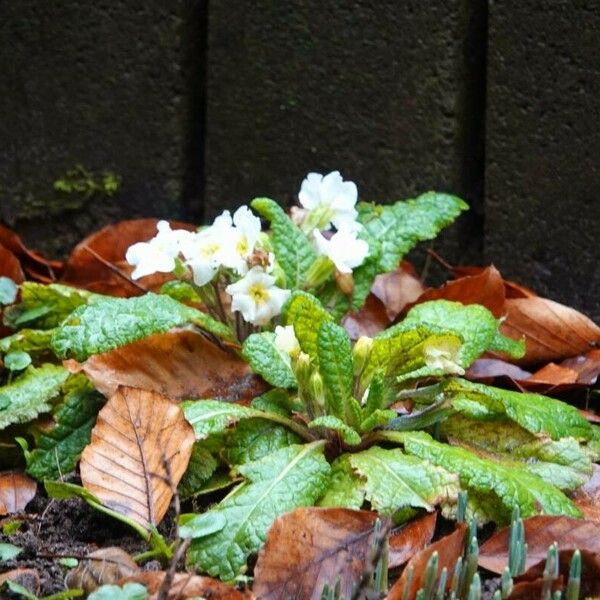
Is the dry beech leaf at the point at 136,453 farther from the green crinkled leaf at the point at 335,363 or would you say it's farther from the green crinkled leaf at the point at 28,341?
the green crinkled leaf at the point at 28,341

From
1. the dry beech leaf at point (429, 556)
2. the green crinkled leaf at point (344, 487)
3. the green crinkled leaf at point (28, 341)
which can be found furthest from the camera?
the green crinkled leaf at point (28, 341)

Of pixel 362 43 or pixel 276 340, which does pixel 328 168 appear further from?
pixel 276 340

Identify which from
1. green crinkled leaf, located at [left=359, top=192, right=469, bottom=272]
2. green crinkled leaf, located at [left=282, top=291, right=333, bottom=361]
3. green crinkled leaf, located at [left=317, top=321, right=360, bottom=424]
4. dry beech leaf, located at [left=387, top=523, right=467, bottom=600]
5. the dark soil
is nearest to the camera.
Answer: dry beech leaf, located at [left=387, top=523, right=467, bottom=600]

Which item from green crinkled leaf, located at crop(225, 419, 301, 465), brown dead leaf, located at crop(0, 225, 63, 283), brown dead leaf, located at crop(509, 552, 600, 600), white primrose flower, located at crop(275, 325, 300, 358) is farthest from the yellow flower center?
brown dead leaf, located at crop(0, 225, 63, 283)

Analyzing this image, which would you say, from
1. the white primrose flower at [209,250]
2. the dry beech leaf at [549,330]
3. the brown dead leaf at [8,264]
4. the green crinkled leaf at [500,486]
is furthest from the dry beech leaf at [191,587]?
the brown dead leaf at [8,264]

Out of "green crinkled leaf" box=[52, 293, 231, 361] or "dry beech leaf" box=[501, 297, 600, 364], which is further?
"dry beech leaf" box=[501, 297, 600, 364]

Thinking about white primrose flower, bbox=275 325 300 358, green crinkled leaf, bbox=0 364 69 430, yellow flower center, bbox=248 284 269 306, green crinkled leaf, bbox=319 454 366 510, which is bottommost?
green crinkled leaf, bbox=0 364 69 430

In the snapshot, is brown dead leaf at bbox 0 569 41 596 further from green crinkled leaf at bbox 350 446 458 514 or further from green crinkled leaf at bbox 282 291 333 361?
green crinkled leaf at bbox 282 291 333 361

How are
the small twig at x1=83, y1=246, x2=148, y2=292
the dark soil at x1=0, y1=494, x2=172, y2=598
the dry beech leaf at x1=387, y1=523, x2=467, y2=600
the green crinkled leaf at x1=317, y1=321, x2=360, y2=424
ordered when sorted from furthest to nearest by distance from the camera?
the small twig at x1=83, y1=246, x2=148, y2=292
the green crinkled leaf at x1=317, y1=321, x2=360, y2=424
the dark soil at x1=0, y1=494, x2=172, y2=598
the dry beech leaf at x1=387, y1=523, x2=467, y2=600
